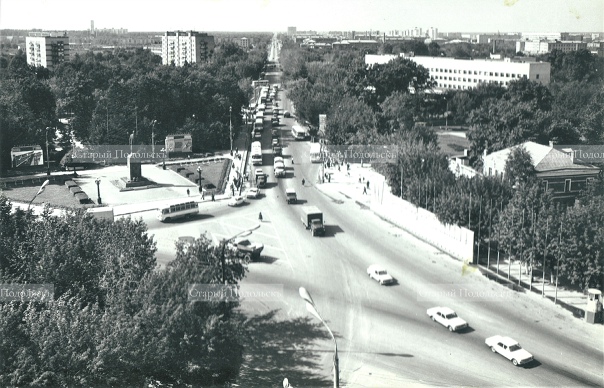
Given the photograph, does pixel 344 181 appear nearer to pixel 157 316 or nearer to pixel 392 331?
pixel 392 331

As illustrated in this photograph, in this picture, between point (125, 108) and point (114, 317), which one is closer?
point (114, 317)

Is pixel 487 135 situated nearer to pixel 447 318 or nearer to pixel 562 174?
pixel 562 174

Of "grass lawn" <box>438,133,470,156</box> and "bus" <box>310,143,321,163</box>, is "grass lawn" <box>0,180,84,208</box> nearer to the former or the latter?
"bus" <box>310,143,321,163</box>

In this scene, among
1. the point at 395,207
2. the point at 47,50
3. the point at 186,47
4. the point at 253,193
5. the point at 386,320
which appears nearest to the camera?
the point at 386,320

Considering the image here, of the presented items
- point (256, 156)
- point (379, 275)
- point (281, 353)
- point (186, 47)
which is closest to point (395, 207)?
point (379, 275)

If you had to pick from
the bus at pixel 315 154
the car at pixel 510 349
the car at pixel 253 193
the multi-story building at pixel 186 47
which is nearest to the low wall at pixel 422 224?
the car at pixel 253 193

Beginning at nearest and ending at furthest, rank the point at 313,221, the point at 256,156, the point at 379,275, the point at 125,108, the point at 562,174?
the point at 379,275, the point at 313,221, the point at 562,174, the point at 256,156, the point at 125,108
